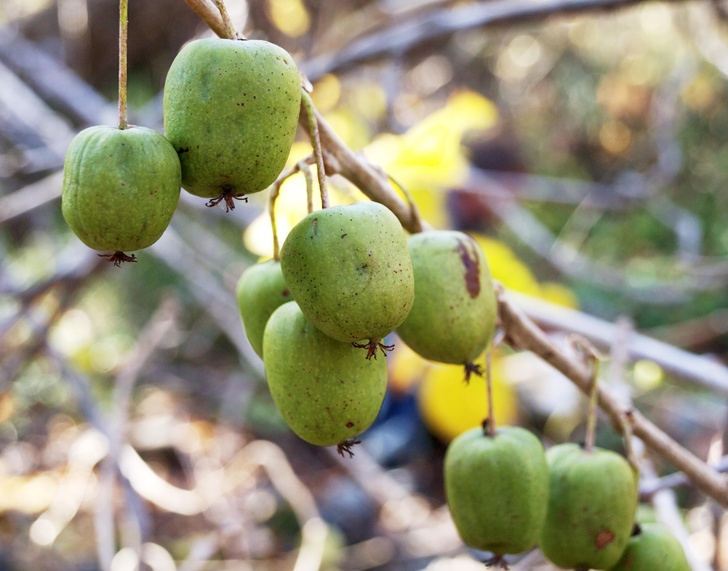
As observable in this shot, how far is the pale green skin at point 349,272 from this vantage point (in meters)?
0.66

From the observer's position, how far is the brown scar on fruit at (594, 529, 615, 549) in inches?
38.5

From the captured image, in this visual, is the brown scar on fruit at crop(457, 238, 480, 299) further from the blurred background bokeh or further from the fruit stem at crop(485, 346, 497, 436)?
the blurred background bokeh

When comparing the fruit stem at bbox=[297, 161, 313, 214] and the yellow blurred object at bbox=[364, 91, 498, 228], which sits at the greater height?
the fruit stem at bbox=[297, 161, 313, 214]

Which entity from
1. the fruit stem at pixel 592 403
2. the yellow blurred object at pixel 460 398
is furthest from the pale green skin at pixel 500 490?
the yellow blurred object at pixel 460 398

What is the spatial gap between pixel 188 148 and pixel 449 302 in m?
0.39

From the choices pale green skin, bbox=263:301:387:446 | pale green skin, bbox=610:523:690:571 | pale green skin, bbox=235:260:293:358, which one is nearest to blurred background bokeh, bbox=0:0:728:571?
pale green skin, bbox=610:523:690:571

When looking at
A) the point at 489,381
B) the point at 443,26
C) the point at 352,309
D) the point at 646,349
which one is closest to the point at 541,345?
the point at 489,381

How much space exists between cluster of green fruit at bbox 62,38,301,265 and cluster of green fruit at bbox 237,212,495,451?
0.10m

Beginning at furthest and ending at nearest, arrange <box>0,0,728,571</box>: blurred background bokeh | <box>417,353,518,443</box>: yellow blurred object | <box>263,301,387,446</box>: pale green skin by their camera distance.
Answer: <box>417,353,518,443</box>: yellow blurred object < <box>0,0,728,571</box>: blurred background bokeh < <box>263,301,387,446</box>: pale green skin

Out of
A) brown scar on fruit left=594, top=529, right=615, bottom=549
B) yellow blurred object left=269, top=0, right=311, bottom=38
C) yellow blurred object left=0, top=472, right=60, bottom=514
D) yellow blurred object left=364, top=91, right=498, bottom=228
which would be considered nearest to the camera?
brown scar on fruit left=594, top=529, right=615, bottom=549

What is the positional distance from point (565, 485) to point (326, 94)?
2665 millimetres

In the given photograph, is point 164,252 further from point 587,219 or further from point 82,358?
point 587,219

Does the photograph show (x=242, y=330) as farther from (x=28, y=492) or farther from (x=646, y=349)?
(x=646, y=349)

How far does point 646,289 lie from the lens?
3.81m
